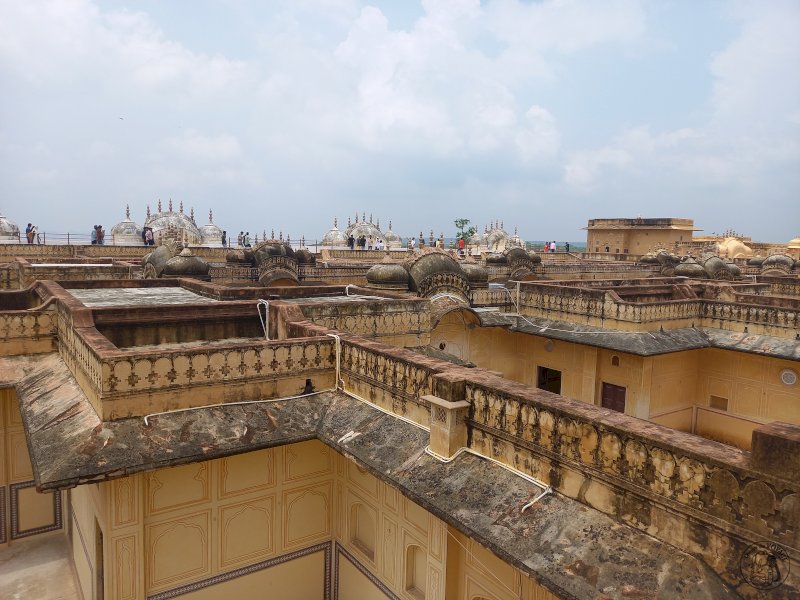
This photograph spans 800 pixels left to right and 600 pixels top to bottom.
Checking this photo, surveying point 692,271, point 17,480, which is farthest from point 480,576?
point 692,271

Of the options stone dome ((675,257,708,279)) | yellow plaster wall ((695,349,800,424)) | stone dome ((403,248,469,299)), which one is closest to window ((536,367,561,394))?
yellow plaster wall ((695,349,800,424))

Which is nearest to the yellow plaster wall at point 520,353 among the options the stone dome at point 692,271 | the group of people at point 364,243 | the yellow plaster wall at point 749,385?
the yellow plaster wall at point 749,385

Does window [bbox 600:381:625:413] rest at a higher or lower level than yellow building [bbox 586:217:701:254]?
lower

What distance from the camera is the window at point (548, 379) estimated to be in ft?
63.6

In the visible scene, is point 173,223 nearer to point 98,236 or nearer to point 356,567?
point 98,236

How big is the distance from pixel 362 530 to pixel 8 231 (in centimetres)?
4127

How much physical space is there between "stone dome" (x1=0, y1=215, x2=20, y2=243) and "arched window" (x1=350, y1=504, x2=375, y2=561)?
3825 cm

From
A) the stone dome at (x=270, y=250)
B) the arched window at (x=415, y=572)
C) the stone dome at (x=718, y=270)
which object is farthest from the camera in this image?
the stone dome at (x=718, y=270)

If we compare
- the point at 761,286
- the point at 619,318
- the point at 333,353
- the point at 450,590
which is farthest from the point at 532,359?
the point at 450,590

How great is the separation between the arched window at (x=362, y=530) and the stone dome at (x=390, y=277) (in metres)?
8.44

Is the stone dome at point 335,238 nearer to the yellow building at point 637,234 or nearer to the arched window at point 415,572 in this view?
the yellow building at point 637,234

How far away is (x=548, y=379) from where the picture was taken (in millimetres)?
19516

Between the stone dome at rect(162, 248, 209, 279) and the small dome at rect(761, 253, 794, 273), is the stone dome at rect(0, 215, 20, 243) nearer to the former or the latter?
the stone dome at rect(162, 248, 209, 279)

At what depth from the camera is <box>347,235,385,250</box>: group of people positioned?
4862cm
